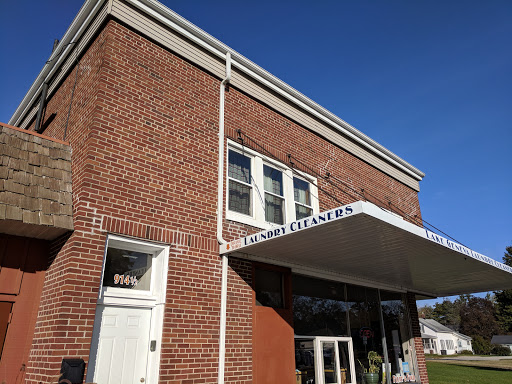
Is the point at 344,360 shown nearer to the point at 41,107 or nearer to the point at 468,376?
the point at 41,107

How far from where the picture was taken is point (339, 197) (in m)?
11.0

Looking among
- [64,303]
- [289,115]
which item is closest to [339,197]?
[289,115]

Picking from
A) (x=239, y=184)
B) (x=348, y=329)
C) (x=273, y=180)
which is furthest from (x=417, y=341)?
(x=239, y=184)

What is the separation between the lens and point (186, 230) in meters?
6.95

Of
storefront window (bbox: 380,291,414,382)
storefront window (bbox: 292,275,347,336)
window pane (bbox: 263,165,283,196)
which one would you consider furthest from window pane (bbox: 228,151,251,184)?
storefront window (bbox: 380,291,414,382)

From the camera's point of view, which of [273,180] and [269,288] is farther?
[273,180]

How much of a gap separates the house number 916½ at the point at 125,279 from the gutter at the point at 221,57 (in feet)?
16.3

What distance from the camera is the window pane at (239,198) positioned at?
26.7ft

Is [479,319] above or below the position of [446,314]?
below

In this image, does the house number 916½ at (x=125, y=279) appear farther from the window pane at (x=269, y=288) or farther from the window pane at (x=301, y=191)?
the window pane at (x=301, y=191)

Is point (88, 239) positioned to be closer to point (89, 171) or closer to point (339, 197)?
point (89, 171)

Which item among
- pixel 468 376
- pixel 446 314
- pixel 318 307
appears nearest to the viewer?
pixel 318 307

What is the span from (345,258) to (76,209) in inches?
204

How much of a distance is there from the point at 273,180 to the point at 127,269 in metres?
4.10
